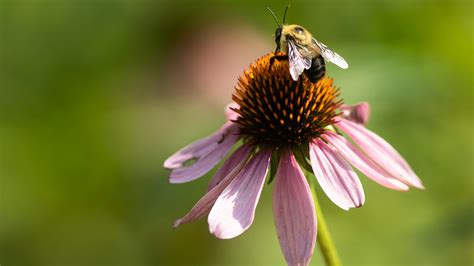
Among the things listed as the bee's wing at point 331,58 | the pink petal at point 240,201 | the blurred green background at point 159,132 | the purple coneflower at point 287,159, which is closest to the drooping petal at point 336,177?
the purple coneflower at point 287,159

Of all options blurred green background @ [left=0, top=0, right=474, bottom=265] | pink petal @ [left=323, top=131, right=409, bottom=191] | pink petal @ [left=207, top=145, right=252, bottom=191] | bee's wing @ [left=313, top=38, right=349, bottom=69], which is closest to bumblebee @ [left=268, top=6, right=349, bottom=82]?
bee's wing @ [left=313, top=38, right=349, bottom=69]

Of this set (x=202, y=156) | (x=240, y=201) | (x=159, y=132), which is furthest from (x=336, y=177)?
(x=159, y=132)

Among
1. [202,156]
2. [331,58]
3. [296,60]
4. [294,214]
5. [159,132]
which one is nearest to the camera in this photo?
[294,214]

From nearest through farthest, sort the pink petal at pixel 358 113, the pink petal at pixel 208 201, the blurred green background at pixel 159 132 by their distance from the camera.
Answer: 1. the pink petal at pixel 208 201
2. the pink petal at pixel 358 113
3. the blurred green background at pixel 159 132

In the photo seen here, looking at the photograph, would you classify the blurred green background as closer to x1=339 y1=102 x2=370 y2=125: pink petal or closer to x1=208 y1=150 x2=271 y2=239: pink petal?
x1=339 y1=102 x2=370 y2=125: pink petal

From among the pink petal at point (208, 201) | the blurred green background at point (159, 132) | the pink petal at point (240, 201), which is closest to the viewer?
the pink petal at point (240, 201)

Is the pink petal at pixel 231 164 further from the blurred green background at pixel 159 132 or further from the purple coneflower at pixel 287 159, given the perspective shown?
the blurred green background at pixel 159 132

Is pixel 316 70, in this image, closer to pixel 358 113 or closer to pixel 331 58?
pixel 331 58

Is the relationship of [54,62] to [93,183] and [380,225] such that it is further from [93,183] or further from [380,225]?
[380,225]
